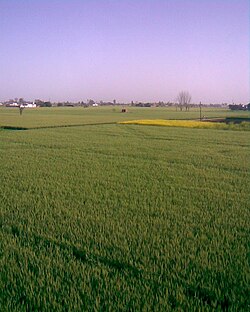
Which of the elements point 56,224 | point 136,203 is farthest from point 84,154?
point 56,224

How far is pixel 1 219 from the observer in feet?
21.5

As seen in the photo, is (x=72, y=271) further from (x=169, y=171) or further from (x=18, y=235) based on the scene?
(x=169, y=171)

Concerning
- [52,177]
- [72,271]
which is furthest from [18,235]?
[52,177]

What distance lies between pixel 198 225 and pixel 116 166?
25.7 ft

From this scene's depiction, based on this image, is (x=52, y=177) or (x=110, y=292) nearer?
(x=110, y=292)

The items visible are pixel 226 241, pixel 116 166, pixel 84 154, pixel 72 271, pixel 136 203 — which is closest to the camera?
pixel 72 271

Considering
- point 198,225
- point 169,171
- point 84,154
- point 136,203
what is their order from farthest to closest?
1. point 84,154
2. point 169,171
3. point 136,203
4. point 198,225

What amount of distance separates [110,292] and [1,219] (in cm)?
380

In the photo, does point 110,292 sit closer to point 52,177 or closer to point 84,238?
point 84,238

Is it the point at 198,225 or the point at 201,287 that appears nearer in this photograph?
the point at 201,287

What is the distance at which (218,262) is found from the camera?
4.52 m

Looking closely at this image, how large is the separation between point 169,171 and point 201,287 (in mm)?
8766

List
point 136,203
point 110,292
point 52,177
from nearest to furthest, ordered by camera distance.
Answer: point 110,292 → point 136,203 → point 52,177

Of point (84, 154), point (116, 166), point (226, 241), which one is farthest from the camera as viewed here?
point (84, 154)
